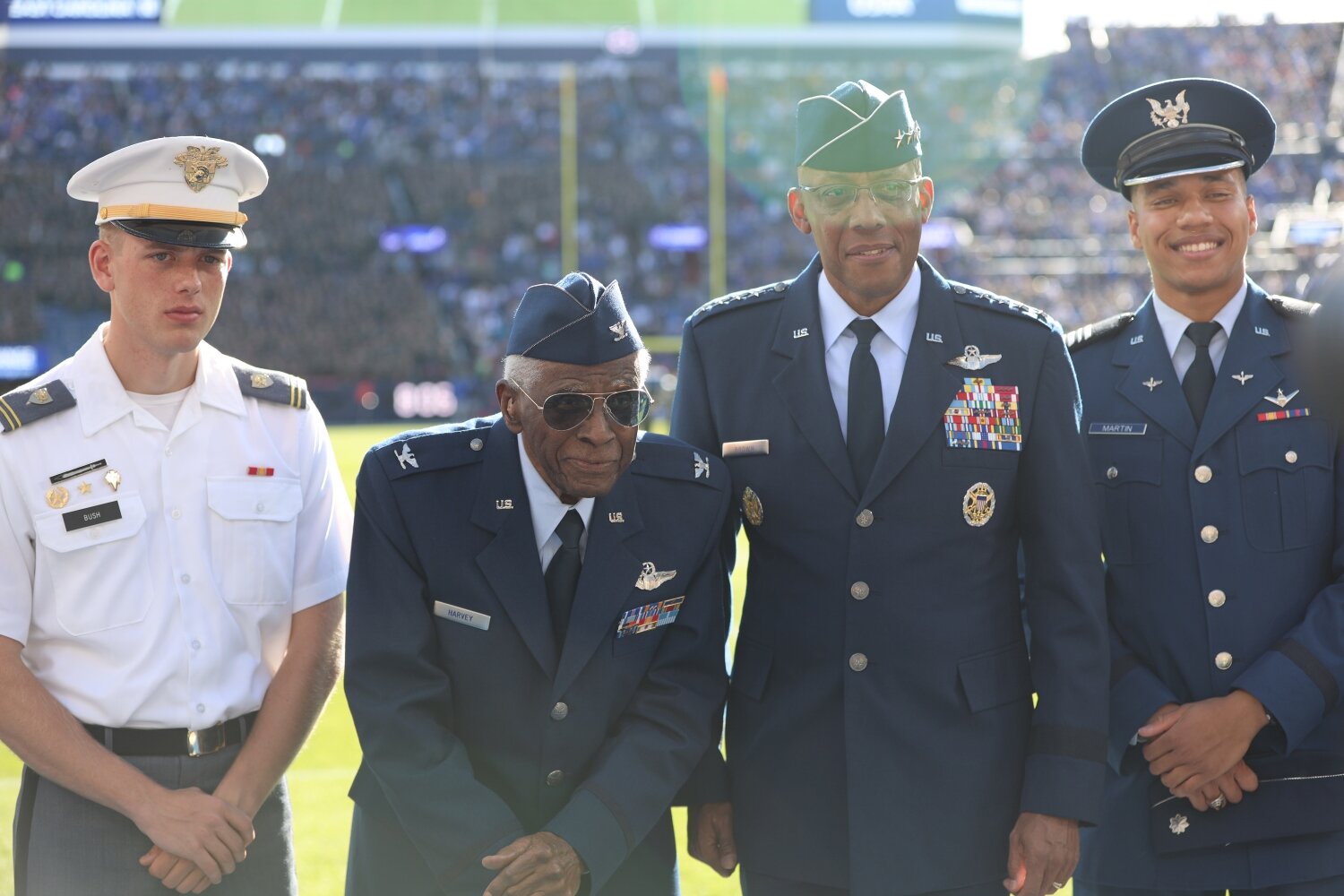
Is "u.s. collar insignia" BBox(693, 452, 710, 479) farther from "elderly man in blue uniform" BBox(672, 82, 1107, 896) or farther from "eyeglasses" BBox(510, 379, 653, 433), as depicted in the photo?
"eyeglasses" BBox(510, 379, 653, 433)

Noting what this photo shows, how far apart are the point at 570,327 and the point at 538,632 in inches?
20.0

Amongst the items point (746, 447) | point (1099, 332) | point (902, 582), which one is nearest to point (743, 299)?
point (746, 447)

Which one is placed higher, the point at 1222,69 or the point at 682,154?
the point at 1222,69

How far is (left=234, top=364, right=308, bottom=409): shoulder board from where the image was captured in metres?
2.80

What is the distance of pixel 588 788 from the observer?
2344mm

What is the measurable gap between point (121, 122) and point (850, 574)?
99.8ft

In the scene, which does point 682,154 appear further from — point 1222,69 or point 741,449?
point 741,449

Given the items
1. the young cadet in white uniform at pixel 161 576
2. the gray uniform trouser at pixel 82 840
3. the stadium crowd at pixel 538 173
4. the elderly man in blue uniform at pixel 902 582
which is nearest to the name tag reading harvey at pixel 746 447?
the elderly man in blue uniform at pixel 902 582

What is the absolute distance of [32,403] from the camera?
2609 millimetres

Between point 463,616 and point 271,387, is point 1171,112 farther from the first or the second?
point 271,387

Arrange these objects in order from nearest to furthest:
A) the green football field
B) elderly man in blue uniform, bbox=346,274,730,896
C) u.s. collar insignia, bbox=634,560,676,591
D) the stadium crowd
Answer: elderly man in blue uniform, bbox=346,274,730,896 < u.s. collar insignia, bbox=634,560,676,591 < the stadium crowd < the green football field

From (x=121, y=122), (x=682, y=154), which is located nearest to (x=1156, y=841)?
(x=682, y=154)

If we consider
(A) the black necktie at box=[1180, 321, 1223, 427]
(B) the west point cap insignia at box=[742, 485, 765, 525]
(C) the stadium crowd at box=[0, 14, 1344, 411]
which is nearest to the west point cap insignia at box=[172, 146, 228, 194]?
(B) the west point cap insignia at box=[742, 485, 765, 525]

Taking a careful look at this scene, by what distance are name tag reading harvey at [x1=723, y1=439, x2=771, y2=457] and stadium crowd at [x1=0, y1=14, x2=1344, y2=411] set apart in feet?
75.5
